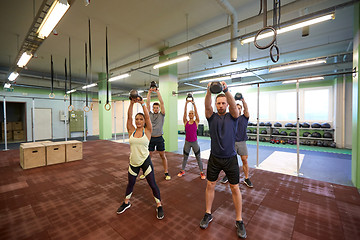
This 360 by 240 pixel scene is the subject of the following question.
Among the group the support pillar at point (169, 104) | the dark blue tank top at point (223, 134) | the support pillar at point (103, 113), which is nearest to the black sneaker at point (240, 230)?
the dark blue tank top at point (223, 134)

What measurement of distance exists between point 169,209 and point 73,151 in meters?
4.09

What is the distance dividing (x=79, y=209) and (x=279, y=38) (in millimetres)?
6924

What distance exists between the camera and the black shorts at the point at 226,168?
6.00ft

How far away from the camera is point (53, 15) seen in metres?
2.45

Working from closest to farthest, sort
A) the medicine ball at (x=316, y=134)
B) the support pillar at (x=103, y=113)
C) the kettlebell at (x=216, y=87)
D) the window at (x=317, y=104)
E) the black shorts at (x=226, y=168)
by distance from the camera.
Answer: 1. the kettlebell at (x=216, y=87)
2. the black shorts at (x=226, y=168)
3. the medicine ball at (x=316, y=134)
4. the window at (x=317, y=104)
5. the support pillar at (x=103, y=113)

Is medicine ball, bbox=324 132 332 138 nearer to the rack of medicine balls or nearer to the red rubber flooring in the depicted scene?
the rack of medicine balls

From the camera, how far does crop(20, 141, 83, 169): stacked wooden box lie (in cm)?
415

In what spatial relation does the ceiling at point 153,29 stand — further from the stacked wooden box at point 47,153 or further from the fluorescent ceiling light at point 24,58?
the stacked wooden box at point 47,153

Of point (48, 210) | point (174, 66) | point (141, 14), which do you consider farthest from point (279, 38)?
point (48, 210)

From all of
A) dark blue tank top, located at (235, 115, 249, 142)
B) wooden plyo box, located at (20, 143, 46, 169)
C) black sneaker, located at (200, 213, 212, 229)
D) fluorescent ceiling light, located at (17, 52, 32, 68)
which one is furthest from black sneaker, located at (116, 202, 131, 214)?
fluorescent ceiling light, located at (17, 52, 32, 68)

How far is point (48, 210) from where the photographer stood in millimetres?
2312

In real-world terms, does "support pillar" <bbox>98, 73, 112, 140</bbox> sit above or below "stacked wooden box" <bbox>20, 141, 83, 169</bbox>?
above

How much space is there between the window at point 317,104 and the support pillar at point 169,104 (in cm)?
746

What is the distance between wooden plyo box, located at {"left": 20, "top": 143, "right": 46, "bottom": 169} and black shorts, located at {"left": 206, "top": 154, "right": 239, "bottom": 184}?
4826 millimetres
